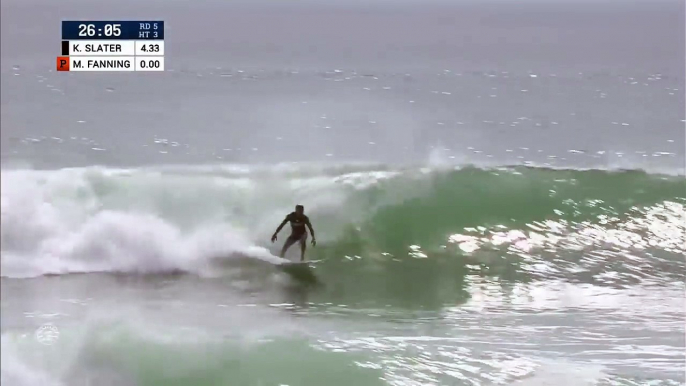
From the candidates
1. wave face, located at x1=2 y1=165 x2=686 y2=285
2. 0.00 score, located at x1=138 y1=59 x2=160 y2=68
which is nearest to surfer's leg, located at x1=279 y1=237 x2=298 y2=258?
wave face, located at x1=2 y1=165 x2=686 y2=285

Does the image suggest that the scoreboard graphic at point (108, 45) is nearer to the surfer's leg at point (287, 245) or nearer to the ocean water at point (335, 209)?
the ocean water at point (335, 209)

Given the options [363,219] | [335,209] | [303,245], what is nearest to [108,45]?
[303,245]

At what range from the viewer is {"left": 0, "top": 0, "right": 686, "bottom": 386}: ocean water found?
4250 millimetres

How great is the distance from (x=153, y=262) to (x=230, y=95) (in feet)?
15.4

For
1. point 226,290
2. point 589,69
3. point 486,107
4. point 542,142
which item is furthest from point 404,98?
point 226,290

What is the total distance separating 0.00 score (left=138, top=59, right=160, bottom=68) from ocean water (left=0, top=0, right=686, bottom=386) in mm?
1196

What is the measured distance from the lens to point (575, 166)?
24.9 feet

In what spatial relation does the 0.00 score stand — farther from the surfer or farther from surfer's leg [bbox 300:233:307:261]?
surfer's leg [bbox 300:233:307:261]

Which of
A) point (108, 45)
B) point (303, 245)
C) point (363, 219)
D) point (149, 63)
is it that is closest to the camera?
point (108, 45)

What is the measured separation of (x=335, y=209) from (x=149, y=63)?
2.54 m

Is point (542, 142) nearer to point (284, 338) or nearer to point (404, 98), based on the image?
point (404, 98)

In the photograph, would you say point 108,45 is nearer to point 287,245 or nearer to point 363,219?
point 287,245

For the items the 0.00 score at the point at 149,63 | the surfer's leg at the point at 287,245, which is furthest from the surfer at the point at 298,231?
the 0.00 score at the point at 149,63

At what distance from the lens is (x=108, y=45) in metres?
5.20
